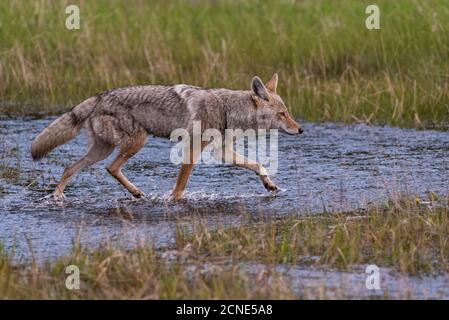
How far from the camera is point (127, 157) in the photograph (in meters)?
8.47

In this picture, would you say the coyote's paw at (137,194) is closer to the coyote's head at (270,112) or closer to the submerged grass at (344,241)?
the coyote's head at (270,112)

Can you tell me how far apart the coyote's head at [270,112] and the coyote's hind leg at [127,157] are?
3.13ft

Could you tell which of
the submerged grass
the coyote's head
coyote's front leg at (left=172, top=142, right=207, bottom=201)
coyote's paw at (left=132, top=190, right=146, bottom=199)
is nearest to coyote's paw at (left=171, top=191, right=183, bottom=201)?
coyote's front leg at (left=172, top=142, right=207, bottom=201)

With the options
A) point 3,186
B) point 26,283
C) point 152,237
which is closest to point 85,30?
point 3,186

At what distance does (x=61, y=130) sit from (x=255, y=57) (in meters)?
4.63

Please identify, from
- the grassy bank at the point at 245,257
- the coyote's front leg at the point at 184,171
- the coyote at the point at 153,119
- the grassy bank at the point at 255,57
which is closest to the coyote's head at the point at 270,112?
the coyote at the point at 153,119

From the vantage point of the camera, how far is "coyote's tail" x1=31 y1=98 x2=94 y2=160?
836cm

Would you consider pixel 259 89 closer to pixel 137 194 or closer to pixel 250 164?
pixel 250 164

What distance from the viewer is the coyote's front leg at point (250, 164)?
27.8 feet

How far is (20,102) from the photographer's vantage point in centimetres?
1234

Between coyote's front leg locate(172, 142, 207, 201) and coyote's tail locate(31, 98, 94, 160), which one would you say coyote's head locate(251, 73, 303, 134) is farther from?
coyote's tail locate(31, 98, 94, 160)

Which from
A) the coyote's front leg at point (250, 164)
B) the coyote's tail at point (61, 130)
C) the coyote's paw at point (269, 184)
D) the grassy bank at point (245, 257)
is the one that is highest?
the coyote's tail at point (61, 130)

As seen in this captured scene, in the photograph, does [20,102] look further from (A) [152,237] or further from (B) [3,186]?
(A) [152,237]
